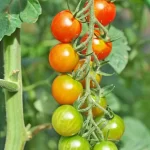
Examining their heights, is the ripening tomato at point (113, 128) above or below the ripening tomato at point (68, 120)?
below

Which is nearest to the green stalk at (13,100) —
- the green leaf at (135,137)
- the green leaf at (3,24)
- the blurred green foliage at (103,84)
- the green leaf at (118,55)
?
the green leaf at (3,24)

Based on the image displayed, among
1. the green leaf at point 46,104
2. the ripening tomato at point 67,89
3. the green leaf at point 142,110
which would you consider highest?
the ripening tomato at point 67,89

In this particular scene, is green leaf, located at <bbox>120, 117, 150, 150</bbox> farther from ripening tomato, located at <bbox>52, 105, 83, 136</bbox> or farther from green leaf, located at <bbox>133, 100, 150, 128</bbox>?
green leaf, located at <bbox>133, 100, 150, 128</bbox>

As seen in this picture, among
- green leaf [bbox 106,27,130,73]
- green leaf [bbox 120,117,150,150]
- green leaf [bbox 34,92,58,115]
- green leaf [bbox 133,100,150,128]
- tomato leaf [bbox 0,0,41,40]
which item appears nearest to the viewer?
tomato leaf [bbox 0,0,41,40]

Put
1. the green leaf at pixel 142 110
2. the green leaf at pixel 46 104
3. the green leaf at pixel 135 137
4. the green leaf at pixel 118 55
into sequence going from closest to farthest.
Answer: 1. the green leaf at pixel 118 55
2. the green leaf at pixel 135 137
3. the green leaf at pixel 46 104
4. the green leaf at pixel 142 110

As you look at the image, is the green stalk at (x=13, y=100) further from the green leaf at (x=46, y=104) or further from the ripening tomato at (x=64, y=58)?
the green leaf at (x=46, y=104)

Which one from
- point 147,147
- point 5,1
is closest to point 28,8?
point 5,1

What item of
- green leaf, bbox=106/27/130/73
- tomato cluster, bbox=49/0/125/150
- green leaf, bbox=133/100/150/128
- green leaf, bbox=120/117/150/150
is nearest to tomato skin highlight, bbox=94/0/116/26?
tomato cluster, bbox=49/0/125/150
